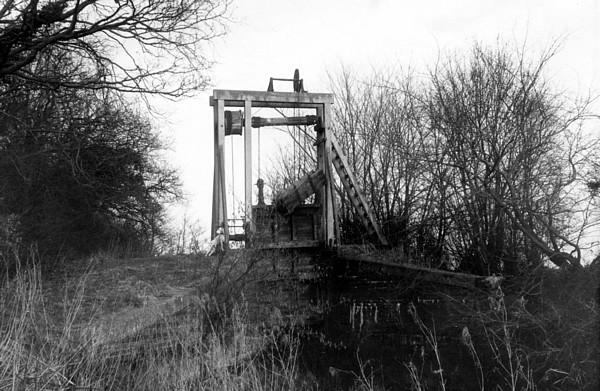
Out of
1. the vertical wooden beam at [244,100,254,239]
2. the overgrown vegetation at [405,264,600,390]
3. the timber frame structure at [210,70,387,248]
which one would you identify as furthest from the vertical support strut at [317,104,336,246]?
the overgrown vegetation at [405,264,600,390]

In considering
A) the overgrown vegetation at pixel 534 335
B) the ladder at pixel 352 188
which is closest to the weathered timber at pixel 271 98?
the ladder at pixel 352 188

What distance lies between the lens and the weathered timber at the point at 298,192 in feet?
39.6

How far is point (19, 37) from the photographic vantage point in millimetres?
8922

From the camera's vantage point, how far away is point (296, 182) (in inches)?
498

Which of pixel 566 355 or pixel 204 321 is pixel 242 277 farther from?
pixel 566 355

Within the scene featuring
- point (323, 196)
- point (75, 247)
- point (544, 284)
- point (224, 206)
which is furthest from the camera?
point (75, 247)

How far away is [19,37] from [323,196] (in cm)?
625

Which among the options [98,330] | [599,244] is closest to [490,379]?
[599,244]

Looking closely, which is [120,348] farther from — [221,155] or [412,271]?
[221,155]

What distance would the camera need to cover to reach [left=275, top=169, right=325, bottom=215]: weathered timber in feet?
39.6

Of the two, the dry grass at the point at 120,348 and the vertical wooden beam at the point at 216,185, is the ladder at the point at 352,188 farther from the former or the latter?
the dry grass at the point at 120,348

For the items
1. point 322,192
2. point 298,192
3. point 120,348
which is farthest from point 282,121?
point 120,348

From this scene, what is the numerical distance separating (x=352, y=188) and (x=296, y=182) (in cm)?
116

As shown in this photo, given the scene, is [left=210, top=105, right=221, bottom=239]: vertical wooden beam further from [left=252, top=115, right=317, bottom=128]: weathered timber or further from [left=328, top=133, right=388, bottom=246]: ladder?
[left=328, top=133, right=388, bottom=246]: ladder
